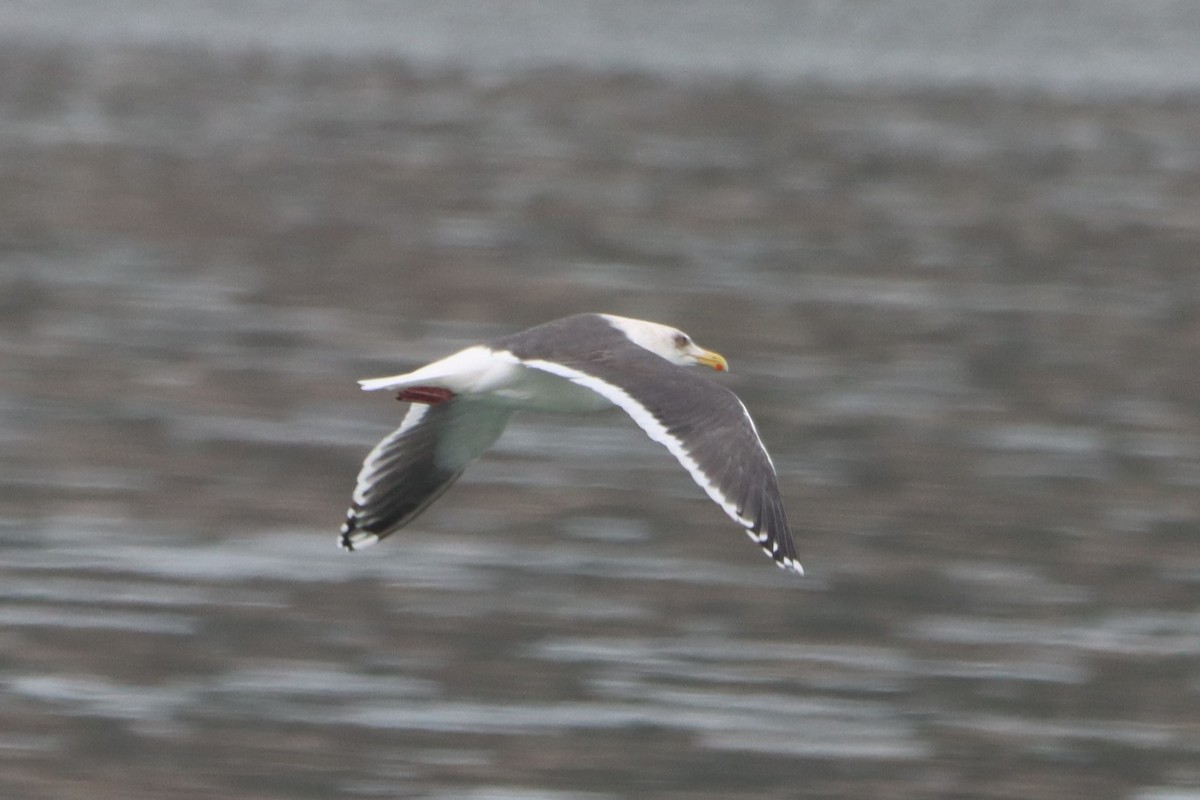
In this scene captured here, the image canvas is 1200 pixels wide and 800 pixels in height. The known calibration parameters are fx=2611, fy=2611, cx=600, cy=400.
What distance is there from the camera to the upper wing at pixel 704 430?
7.95 meters

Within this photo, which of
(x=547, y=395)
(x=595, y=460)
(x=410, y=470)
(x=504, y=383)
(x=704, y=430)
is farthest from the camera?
(x=595, y=460)

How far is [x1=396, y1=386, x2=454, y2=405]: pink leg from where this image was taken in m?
8.82

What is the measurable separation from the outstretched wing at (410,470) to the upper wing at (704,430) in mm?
912

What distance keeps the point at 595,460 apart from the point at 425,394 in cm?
613

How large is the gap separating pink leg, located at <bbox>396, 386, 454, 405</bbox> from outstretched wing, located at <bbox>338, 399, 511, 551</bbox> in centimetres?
49

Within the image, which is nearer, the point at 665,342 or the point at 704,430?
the point at 704,430

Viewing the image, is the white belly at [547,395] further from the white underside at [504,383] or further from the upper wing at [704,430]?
the upper wing at [704,430]

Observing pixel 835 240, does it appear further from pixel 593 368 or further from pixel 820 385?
pixel 593 368

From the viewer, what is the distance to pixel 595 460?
14945 millimetres

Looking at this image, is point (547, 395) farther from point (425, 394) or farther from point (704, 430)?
point (704, 430)

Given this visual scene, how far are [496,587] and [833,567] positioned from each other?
1.75 m

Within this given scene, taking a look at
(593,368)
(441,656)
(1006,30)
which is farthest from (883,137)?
(593,368)

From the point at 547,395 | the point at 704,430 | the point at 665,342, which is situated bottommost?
the point at 704,430

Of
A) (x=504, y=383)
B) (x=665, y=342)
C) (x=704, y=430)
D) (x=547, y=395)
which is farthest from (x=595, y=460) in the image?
(x=704, y=430)
